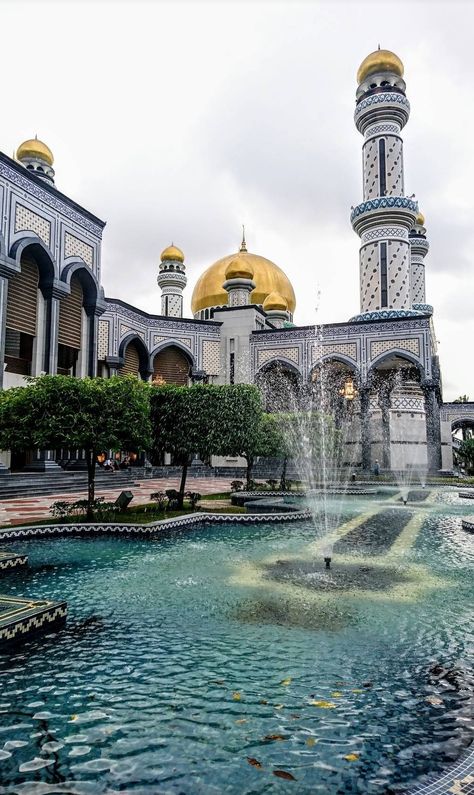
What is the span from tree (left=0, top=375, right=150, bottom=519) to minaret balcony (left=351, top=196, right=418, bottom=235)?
804 inches

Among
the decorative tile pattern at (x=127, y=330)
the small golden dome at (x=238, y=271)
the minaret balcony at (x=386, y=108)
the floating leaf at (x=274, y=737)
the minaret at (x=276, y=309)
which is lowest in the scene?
the floating leaf at (x=274, y=737)

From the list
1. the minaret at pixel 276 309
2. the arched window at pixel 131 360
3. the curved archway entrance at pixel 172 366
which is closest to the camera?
the arched window at pixel 131 360

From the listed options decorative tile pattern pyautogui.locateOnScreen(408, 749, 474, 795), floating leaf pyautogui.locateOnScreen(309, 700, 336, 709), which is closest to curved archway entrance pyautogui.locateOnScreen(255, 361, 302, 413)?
floating leaf pyautogui.locateOnScreen(309, 700, 336, 709)

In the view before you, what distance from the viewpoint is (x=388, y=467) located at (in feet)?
83.6

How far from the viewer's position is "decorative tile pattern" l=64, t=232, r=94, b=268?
54.0 ft

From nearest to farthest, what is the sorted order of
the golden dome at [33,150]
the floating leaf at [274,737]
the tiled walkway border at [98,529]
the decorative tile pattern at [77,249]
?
the floating leaf at [274,737]
the tiled walkway border at [98,529]
the decorative tile pattern at [77,249]
the golden dome at [33,150]

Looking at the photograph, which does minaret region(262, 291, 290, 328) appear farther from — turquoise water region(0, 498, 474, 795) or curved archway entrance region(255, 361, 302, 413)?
turquoise water region(0, 498, 474, 795)

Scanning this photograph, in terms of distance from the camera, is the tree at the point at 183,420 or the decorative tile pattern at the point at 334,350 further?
the decorative tile pattern at the point at 334,350

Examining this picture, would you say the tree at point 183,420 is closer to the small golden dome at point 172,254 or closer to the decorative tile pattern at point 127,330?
the decorative tile pattern at point 127,330

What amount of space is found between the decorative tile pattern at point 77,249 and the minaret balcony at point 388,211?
548 inches

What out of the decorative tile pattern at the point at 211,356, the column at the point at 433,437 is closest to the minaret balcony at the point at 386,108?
the decorative tile pattern at the point at 211,356

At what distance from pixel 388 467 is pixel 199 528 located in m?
18.6

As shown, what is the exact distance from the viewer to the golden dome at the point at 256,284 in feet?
109

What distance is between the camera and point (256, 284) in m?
33.8
